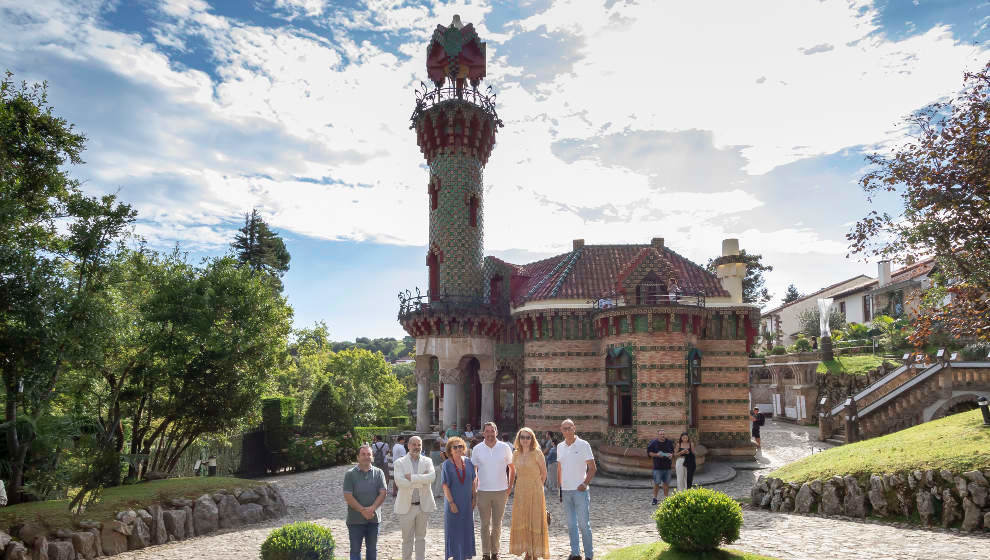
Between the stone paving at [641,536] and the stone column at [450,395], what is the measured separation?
6.49m

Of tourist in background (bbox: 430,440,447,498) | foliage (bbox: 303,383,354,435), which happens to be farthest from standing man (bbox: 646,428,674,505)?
foliage (bbox: 303,383,354,435)

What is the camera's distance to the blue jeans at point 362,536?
852 cm

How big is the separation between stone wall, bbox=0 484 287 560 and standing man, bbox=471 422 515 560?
886 cm

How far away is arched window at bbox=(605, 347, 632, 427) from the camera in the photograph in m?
22.1

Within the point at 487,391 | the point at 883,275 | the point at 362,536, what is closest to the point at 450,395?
the point at 487,391

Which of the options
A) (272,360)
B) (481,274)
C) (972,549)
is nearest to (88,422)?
(272,360)

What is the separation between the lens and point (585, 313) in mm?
23984

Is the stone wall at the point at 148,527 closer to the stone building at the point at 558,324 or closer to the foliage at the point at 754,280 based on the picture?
the stone building at the point at 558,324

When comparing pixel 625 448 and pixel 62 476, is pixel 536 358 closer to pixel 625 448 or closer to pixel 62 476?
pixel 625 448

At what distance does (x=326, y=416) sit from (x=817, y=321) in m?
41.7

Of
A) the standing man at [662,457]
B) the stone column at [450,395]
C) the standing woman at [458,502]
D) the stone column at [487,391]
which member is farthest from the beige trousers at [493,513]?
the stone column at [487,391]

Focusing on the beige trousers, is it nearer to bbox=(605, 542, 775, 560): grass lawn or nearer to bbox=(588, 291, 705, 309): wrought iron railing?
bbox=(605, 542, 775, 560): grass lawn

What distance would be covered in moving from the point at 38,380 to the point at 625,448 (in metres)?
17.2

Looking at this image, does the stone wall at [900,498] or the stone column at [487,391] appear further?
the stone column at [487,391]
